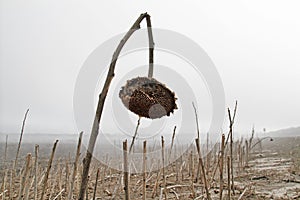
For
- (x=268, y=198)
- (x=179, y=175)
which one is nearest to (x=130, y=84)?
(x=268, y=198)

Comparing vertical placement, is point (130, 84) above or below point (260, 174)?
above

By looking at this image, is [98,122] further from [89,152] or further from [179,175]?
[179,175]

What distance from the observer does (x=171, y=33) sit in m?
0.88

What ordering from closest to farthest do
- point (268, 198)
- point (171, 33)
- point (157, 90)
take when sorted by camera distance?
point (157, 90)
point (171, 33)
point (268, 198)

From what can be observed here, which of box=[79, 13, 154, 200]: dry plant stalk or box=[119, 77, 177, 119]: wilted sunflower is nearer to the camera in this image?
box=[79, 13, 154, 200]: dry plant stalk

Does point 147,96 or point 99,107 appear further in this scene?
point 147,96

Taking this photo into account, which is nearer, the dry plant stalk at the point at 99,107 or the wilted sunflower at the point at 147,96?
the dry plant stalk at the point at 99,107

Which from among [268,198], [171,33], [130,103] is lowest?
[268,198]

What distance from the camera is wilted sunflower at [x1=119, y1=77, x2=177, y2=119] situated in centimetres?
62

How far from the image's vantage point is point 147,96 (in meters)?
0.62

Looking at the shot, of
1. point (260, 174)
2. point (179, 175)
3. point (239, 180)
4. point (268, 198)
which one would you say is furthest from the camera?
point (260, 174)

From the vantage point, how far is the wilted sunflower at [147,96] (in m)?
0.62

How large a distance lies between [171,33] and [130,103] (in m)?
0.33

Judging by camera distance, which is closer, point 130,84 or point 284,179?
point 130,84
